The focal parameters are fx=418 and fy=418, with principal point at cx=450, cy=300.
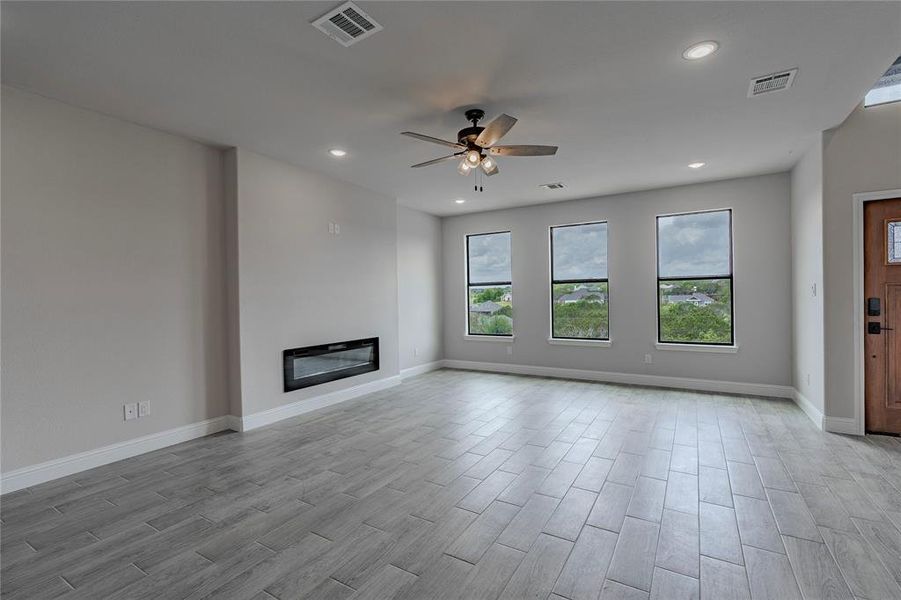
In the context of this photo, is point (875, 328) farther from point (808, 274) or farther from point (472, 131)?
point (472, 131)

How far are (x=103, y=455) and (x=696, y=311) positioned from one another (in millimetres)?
6685

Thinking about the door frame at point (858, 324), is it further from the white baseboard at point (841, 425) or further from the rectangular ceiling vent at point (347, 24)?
the rectangular ceiling vent at point (347, 24)

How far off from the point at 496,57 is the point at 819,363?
4.19m

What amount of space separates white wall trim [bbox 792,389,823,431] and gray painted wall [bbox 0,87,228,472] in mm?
5854

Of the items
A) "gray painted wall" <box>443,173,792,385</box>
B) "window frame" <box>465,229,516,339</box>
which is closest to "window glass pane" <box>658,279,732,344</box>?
"gray painted wall" <box>443,173,792,385</box>

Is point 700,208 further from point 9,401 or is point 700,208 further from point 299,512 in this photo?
point 9,401

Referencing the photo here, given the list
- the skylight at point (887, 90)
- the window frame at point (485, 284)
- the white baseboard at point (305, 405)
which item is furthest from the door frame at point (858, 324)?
the white baseboard at point (305, 405)

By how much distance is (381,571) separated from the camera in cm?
203

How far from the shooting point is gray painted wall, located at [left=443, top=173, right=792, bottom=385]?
523cm

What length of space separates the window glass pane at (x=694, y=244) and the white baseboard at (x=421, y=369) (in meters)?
3.94

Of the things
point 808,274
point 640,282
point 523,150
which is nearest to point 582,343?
point 640,282

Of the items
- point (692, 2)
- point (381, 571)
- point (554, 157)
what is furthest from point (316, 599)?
point (554, 157)

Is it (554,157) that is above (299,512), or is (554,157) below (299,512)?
above

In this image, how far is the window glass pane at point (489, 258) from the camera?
7242 millimetres
